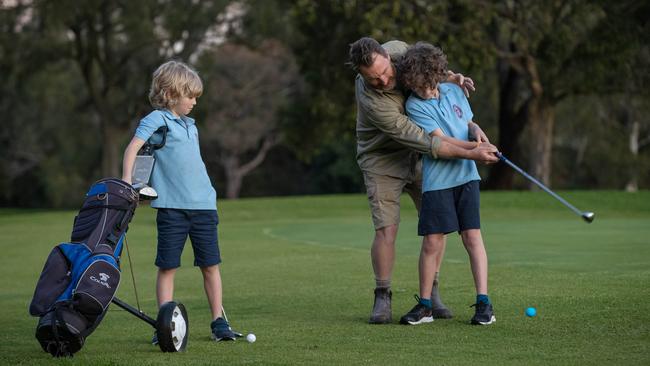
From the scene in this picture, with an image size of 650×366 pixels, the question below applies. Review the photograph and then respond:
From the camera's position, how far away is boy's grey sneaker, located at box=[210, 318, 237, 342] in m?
6.52

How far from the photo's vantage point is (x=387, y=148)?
7.44m

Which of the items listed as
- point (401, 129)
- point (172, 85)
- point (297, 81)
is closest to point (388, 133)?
point (401, 129)

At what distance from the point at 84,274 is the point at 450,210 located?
2504 mm

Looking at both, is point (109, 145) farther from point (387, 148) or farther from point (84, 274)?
point (84, 274)

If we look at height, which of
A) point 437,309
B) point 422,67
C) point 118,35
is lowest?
point 437,309

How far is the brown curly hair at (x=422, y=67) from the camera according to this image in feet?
22.3

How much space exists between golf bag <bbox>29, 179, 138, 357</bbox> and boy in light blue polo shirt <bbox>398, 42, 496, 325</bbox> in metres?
2.01

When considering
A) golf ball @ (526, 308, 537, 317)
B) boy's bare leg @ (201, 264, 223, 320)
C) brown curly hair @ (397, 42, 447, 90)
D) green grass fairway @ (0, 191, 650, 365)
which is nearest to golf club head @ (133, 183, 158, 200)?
boy's bare leg @ (201, 264, 223, 320)

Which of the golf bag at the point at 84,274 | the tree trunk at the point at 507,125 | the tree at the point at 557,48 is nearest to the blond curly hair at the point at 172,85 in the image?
the golf bag at the point at 84,274

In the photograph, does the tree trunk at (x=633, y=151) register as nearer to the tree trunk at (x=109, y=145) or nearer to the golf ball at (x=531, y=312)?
the tree trunk at (x=109, y=145)

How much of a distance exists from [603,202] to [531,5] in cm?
775

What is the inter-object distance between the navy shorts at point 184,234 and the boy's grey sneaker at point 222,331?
16.0 inches

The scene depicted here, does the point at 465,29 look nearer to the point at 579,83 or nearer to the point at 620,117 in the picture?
the point at 579,83

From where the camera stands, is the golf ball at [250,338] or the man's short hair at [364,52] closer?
the golf ball at [250,338]
